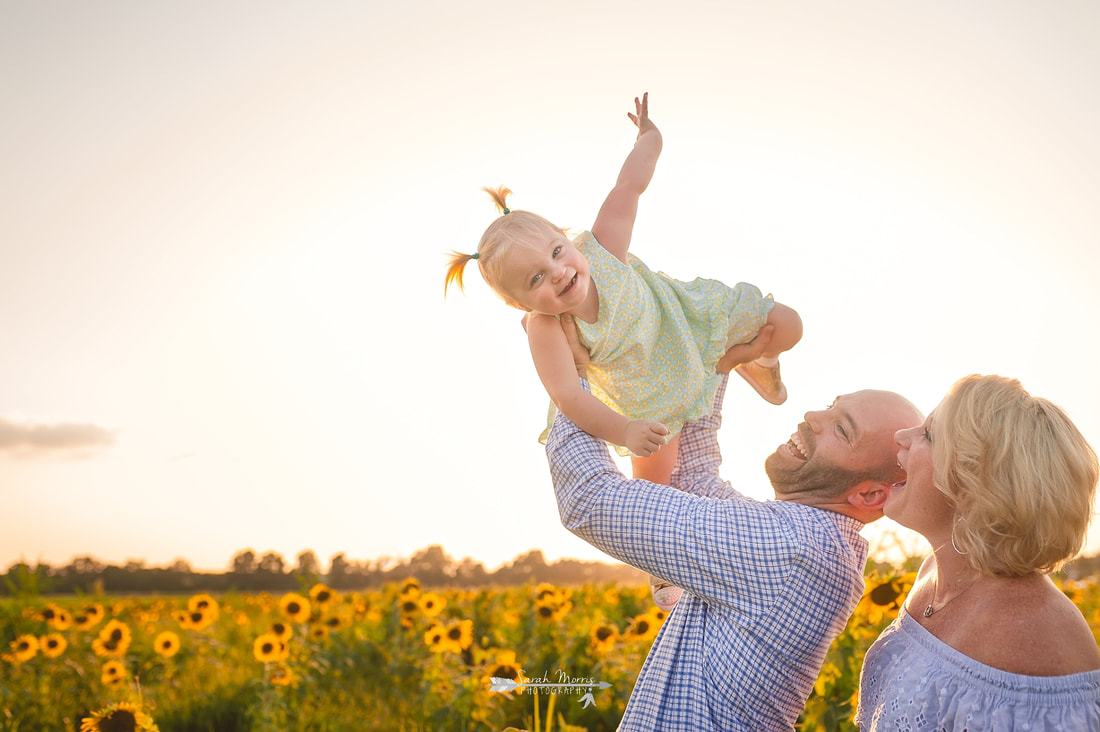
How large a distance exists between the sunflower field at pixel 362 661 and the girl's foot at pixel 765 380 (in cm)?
89

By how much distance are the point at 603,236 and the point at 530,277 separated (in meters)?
0.43

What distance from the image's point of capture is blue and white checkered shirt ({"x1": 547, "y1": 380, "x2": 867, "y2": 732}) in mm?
2492

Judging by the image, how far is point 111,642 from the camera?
19.1ft

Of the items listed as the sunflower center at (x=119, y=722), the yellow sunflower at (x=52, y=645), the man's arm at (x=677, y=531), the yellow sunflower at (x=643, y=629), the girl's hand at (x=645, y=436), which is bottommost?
the sunflower center at (x=119, y=722)

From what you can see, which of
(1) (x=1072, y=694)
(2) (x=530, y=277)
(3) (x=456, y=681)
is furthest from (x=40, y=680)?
(1) (x=1072, y=694)

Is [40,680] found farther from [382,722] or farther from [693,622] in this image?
[693,622]

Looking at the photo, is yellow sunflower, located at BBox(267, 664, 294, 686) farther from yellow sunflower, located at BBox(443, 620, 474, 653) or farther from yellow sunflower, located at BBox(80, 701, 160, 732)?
yellow sunflower, located at BBox(80, 701, 160, 732)

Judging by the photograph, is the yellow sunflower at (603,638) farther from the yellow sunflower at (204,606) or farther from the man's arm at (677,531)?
the yellow sunflower at (204,606)

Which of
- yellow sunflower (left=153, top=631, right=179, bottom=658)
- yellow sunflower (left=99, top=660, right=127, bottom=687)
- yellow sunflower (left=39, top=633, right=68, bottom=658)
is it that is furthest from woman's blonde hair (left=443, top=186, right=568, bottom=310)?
yellow sunflower (left=39, top=633, right=68, bottom=658)

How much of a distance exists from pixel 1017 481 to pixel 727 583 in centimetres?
85

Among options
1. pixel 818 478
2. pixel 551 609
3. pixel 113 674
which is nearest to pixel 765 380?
pixel 818 478

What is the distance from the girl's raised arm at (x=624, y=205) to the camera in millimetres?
3348

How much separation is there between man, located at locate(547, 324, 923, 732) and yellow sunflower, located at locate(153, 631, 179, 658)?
178 inches

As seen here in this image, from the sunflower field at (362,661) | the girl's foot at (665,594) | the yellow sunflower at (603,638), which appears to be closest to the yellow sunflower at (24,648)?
the sunflower field at (362,661)
